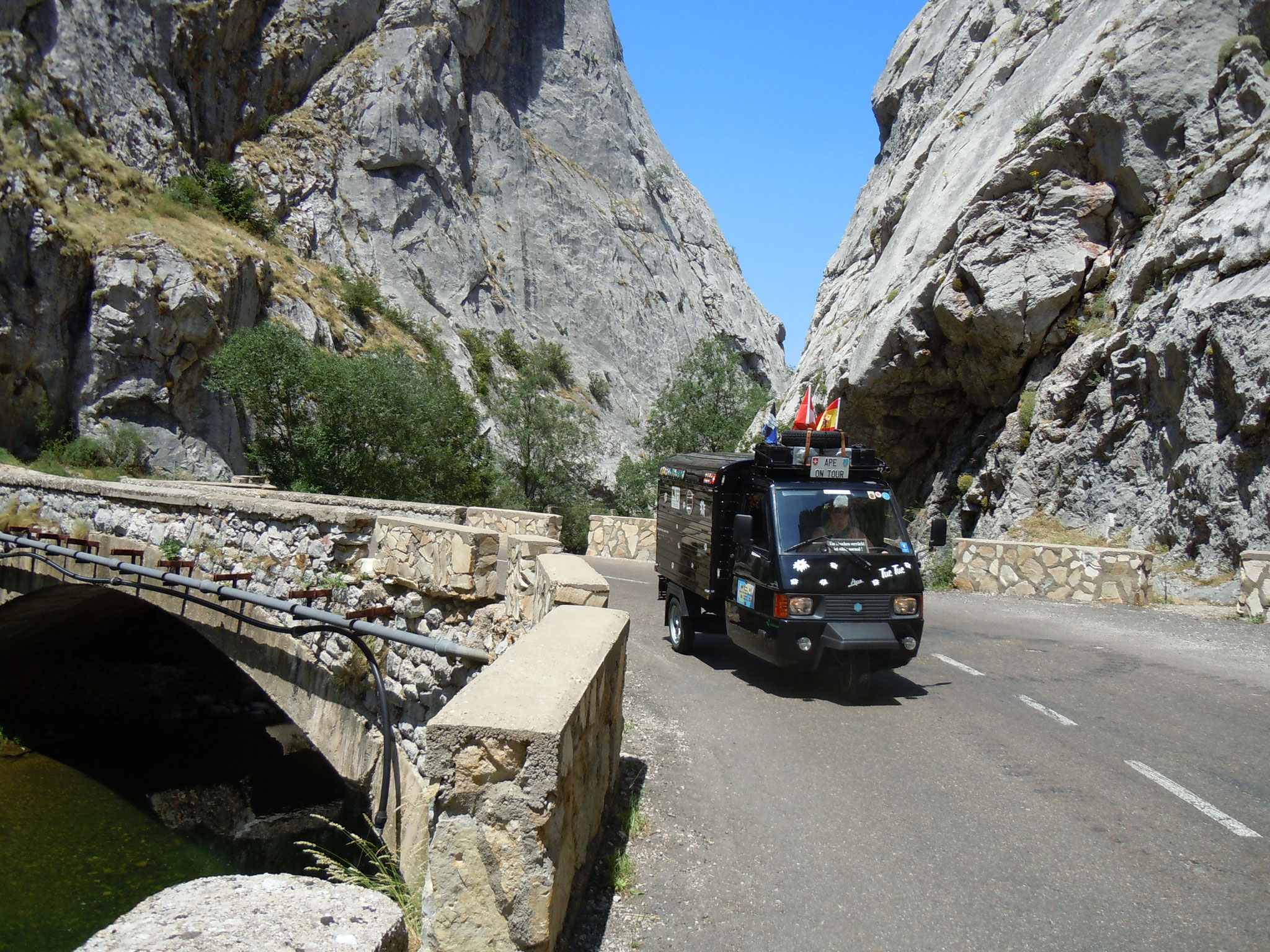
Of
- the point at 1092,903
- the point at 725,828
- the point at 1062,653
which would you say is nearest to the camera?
the point at 1092,903

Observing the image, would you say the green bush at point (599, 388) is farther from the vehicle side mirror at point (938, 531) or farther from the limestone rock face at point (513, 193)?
the vehicle side mirror at point (938, 531)

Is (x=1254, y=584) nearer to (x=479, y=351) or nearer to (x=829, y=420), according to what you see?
(x=829, y=420)

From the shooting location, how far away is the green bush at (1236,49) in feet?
61.6

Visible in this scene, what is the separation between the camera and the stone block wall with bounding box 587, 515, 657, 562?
2255 cm

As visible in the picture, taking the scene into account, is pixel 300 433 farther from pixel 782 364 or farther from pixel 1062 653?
pixel 782 364

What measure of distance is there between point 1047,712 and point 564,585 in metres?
4.86

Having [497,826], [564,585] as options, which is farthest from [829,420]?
[497,826]

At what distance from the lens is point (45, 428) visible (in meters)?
25.7

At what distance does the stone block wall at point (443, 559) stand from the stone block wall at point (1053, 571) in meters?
11.6

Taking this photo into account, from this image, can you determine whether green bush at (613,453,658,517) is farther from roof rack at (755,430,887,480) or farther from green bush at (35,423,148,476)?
roof rack at (755,430,887,480)

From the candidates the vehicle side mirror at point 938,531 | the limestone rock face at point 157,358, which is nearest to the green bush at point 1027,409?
the vehicle side mirror at point 938,531

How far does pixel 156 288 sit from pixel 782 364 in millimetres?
66514

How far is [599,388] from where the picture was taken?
5609 centimetres

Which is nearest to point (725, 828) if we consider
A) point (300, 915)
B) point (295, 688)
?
point (300, 915)
